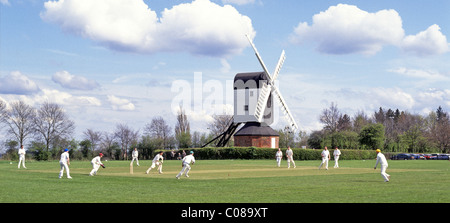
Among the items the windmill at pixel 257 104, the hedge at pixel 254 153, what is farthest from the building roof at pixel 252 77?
the hedge at pixel 254 153

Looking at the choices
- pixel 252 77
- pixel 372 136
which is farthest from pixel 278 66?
pixel 372 136

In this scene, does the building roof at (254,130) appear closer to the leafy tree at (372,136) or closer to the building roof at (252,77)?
the building roof at (252,77)

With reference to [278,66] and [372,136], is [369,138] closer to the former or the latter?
[372,136]

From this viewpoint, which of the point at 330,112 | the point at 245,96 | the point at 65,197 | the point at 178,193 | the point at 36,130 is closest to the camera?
the point at 65,197

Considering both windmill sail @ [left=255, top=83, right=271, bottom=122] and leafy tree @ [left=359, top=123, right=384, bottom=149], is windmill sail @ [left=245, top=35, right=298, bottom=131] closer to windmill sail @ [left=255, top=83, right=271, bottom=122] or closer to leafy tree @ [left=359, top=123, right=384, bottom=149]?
windmill sail @ [left=255, top=83, right=271, bottom=122]

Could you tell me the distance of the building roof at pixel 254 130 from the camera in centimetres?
7718

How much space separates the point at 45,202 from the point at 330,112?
100594mm

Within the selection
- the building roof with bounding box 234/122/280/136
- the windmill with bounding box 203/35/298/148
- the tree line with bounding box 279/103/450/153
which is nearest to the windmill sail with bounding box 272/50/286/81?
the windmill with bounding box 203/35/298/148

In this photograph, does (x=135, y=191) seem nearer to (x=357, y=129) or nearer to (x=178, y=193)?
(x=178, y=193)

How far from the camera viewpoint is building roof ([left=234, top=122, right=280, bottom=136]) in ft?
253

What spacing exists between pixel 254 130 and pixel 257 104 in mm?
4487
